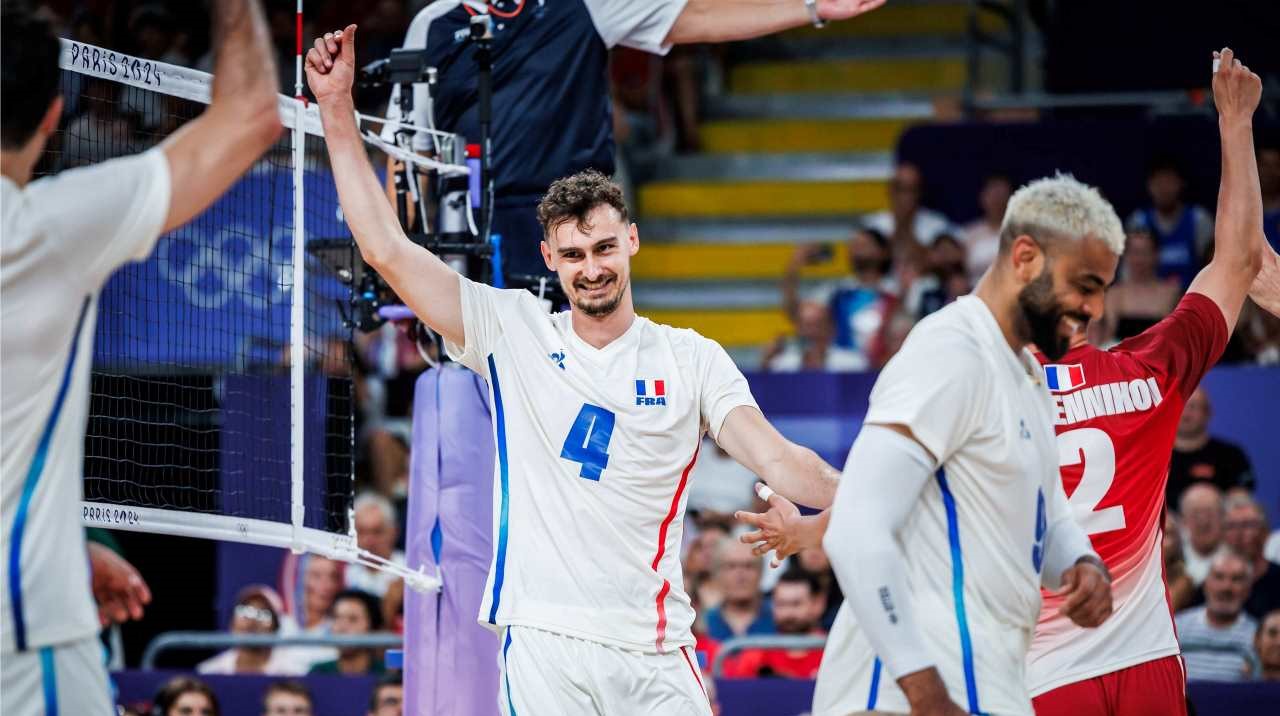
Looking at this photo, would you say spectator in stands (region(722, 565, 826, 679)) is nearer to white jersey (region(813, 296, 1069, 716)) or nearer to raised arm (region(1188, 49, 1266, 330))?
raised arm (region(1188, 49, 1266, 330))

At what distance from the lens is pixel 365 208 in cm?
548

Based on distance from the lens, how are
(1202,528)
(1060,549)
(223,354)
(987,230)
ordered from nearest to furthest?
(1060,549)
(1202,528)
(223,354)
(987,230)

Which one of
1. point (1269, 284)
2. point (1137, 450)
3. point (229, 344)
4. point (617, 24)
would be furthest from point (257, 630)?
point (1269, 284)

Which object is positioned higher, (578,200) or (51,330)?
(578,200)

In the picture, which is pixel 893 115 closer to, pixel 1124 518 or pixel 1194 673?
pixel 1194 673

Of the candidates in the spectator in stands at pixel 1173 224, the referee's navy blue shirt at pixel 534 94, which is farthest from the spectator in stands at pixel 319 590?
the spectator in stands at pixel 1173 224

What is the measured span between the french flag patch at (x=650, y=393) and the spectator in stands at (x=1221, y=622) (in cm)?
465

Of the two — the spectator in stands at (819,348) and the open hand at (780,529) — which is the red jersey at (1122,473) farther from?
the spectator in stands at (819,348)

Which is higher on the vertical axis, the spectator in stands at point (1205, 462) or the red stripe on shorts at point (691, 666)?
the spectator in stands at point (1205, 462)

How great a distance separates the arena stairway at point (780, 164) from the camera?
14492 mm

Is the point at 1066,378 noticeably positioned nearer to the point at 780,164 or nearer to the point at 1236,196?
the point at 1236,196

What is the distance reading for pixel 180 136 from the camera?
12.4 ft

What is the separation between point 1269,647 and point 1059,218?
5579 millimetres

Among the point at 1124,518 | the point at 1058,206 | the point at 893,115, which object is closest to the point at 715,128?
the point at 893,115
